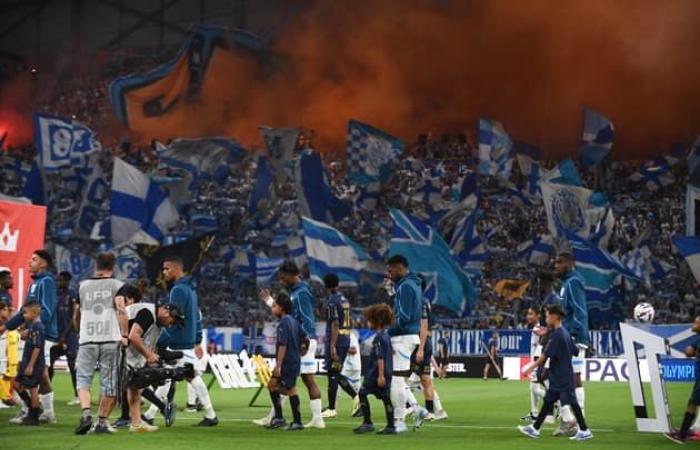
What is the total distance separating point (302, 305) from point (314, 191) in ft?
82.3

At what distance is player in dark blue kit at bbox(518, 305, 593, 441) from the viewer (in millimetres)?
17234

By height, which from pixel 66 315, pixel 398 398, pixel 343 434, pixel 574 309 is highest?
pixel 66 315

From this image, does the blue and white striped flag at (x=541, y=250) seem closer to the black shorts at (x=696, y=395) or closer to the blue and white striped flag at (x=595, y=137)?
the blue and white striped flag at (x=595, y=137)

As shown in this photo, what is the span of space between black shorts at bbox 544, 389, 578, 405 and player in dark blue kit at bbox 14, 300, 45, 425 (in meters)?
7.45

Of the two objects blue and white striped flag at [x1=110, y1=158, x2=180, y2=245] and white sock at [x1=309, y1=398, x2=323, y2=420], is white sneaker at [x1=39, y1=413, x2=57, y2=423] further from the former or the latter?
blue and white striped flag at [x1=110, y1=158, x2=180, y2=245]

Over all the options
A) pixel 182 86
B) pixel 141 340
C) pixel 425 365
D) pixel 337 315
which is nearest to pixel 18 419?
pixel 141 340

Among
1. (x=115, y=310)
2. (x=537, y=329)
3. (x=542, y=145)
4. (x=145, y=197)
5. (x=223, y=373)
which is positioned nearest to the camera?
(x=115, y=310)

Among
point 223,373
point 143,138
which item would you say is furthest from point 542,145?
point 223,373

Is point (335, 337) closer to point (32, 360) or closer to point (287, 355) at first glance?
point (287, 355)

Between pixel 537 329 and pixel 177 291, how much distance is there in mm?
6334

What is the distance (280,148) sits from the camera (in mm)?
48906

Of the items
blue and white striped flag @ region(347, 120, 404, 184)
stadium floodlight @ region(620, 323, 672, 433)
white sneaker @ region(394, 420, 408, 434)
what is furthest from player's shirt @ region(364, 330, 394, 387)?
blue and white striped flag @ region(347, 120, 404, 184)

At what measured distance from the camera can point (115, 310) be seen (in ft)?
55.9

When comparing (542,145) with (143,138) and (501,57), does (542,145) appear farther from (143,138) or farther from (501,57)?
(143,138)
